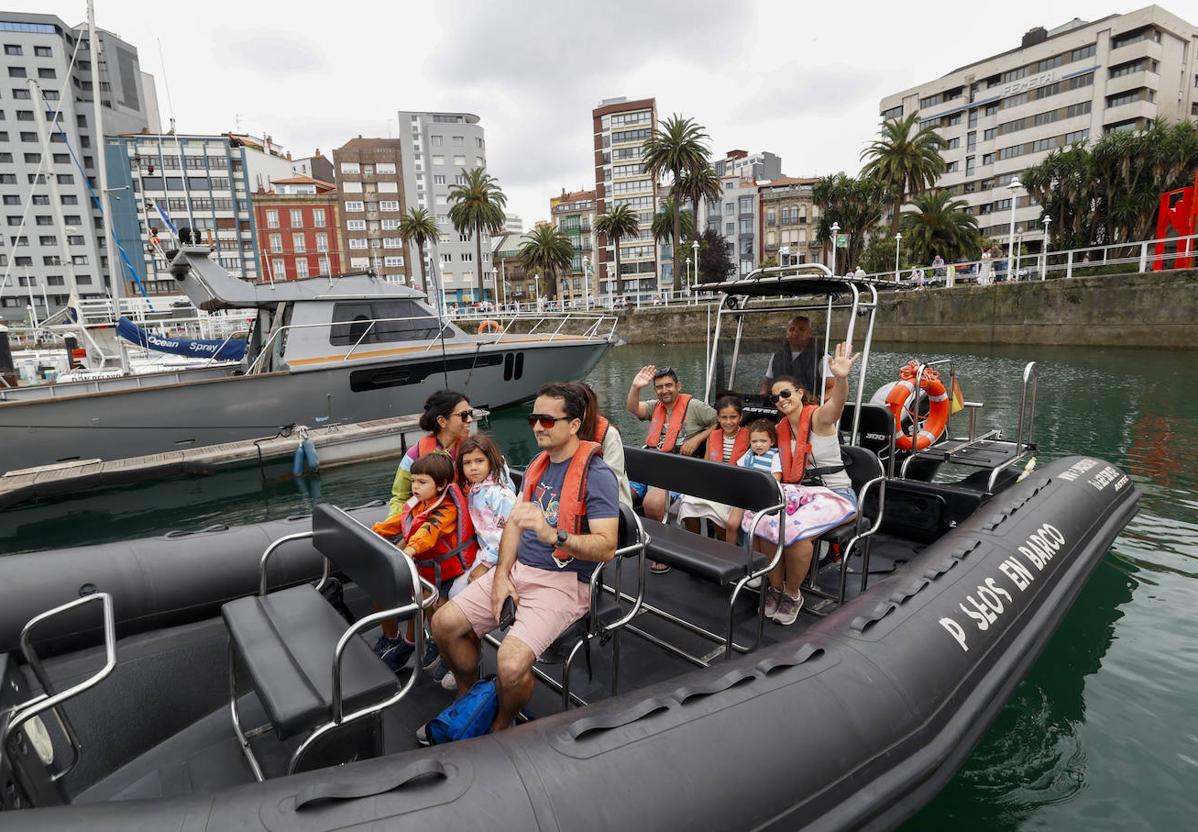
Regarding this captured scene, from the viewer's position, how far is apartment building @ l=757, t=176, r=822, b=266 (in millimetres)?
71250

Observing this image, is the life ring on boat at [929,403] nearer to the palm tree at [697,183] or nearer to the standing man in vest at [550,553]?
the standing man in vest at [550,553]

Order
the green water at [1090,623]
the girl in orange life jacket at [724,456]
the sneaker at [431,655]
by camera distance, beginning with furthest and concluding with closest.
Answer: the girl in orange life jacket at [724,456], the sneaker at [431,655], the green water at [1090,623]

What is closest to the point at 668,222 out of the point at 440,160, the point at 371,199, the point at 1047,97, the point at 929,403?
the point at 440,160

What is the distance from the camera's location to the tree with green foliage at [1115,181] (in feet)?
110

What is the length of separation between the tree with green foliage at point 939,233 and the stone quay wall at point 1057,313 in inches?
420

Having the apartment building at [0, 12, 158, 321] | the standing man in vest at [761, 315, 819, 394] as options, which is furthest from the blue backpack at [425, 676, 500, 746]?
the apartment building at [0, 12, 158, 321]

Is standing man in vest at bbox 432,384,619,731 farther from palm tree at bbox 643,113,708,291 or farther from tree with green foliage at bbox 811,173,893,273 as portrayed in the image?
tree with green foliage at bbox 811,173,893,273

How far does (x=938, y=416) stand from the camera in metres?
6.28

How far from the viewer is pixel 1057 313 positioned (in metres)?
23.2

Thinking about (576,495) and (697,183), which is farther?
(697,183)

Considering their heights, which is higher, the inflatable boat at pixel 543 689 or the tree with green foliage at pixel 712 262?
the tree with green foliage at pixel 712 262

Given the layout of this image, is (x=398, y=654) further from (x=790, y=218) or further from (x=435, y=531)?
(x=790, y=218)

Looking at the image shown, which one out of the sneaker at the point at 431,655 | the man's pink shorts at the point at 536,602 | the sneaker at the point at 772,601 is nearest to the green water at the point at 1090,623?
the sneaker at the point at 772,601

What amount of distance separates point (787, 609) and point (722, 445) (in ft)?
4.17
